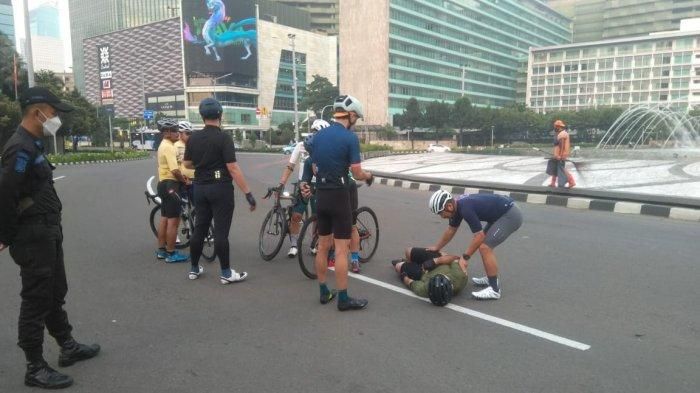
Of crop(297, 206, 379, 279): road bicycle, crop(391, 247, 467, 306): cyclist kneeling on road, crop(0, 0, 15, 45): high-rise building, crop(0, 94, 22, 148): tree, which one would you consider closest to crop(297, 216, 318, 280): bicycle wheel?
crop(297, 206, 379, 279): road bicycle

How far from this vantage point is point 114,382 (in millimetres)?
3254

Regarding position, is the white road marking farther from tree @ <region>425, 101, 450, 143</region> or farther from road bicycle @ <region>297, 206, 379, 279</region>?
tree @ <region>425, 101, 450, 143</region>

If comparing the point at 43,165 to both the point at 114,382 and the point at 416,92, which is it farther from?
the point at 416,92

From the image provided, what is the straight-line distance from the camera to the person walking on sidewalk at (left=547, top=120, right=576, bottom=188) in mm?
12125

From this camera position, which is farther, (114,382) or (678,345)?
(678,345)

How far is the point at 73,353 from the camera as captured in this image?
11.5ft

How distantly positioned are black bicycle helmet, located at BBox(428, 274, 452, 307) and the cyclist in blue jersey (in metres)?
0.64

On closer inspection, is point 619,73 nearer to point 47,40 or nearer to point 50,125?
point 50,125

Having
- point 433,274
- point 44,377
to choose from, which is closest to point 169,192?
point 44,377

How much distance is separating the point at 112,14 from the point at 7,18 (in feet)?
140

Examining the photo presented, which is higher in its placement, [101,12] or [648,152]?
[101,12]

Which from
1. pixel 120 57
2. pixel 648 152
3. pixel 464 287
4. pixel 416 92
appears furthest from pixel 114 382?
pixel 120 57

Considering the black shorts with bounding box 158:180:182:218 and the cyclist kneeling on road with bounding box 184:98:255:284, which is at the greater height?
the cyclist kneeling on road with bounding box 184:98:255:284

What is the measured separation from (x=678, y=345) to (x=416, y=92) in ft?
318
